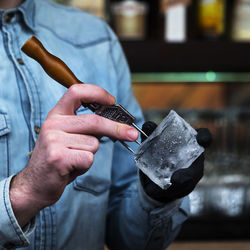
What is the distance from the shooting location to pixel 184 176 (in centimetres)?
66

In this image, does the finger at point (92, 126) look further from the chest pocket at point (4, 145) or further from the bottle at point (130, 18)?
the bottle at point (130, 18)

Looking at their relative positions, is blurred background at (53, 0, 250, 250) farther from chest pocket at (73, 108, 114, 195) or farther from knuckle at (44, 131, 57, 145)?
knuckle at (44, 131, 57, 145)

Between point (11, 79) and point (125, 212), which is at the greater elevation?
point (11, 79)

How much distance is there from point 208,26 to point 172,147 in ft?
2.96

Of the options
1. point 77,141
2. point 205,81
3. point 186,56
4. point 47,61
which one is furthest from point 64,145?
point 205,81

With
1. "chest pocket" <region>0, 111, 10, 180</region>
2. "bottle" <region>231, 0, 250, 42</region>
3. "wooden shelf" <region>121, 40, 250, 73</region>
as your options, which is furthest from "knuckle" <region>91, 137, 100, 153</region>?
"bottle" <region>231, 0, 250, 42</region>

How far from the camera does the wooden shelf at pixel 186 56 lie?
1398 mm

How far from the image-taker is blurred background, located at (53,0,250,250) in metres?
1.43

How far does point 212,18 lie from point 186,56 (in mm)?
177

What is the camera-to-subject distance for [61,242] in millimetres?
826

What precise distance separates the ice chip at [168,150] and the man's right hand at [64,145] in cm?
7

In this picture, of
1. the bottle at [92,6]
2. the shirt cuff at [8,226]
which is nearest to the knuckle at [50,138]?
the shirt cuff at [8,226]

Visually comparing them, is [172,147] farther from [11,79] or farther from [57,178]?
[11,79]

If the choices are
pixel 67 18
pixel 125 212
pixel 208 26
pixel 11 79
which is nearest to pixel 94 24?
pixel 67 18
